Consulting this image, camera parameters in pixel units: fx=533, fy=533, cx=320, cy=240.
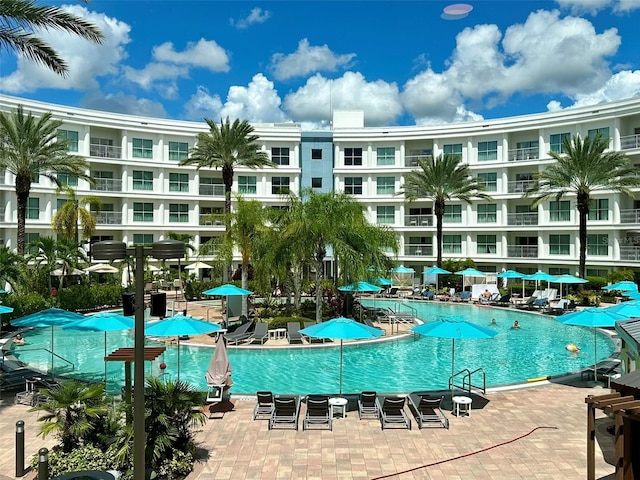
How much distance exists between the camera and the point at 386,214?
51719 millimetres

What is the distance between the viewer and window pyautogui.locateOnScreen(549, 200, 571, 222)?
44.0 m

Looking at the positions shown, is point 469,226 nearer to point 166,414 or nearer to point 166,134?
point 166,134

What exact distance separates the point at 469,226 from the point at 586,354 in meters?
27.4

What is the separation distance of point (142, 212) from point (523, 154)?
3406cm

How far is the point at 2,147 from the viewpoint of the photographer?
29281mm

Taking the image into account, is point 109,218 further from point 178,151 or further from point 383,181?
point 383,181

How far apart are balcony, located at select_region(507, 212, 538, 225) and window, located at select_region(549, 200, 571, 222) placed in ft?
4.32

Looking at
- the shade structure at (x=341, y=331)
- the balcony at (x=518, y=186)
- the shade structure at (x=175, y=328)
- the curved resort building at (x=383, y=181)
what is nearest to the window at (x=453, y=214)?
the curved resort building at (x=383, y=181)

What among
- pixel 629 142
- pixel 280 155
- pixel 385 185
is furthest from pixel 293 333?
pixel 629 142

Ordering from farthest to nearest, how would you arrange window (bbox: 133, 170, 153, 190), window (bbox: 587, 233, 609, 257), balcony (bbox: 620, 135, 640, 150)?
window (bbox: 133, 170, 153, 190) < window (bbox: 587, 233, 609, 257) < balcony (bbox: 620, 135, 640, 150)

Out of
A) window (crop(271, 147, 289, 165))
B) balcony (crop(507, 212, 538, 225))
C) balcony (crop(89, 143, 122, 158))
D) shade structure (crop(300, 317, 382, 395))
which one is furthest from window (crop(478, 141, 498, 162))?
shade structure (crop(300, 317, 382, 395))

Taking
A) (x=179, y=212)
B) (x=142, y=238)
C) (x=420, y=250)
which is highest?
(x=179, y=212)

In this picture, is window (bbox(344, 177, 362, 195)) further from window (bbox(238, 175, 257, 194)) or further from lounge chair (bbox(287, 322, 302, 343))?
lounge chair (bbox(287, 322, 302, 343))

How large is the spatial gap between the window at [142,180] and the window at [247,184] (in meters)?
8.17
